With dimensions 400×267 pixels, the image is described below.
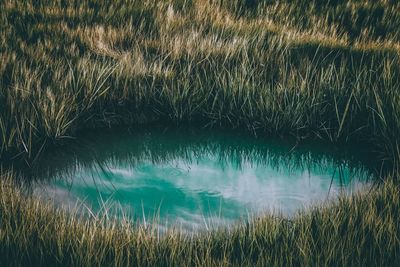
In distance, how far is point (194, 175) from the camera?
83.3 inches

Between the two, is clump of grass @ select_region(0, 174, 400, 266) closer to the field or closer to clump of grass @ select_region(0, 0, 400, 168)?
the field

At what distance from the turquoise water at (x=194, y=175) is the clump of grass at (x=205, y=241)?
112mm

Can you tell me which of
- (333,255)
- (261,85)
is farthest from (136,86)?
(333,255)

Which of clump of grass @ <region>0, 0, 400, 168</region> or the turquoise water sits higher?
clump of grass @ <region>0, 0, 400, 168</region>

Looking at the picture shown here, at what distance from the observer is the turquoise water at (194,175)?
192 cm

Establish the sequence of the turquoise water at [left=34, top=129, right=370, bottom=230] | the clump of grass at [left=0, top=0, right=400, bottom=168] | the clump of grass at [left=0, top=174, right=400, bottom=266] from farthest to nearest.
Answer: the clump of grass at [left=0, top=0, right=400, bottom=168]
the turquoise water at [left=34, top=129, right=370, bottom=230]
the clump of grass at [left=0, top=174, right=400, bottom=266]

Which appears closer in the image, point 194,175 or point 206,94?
point 194,175

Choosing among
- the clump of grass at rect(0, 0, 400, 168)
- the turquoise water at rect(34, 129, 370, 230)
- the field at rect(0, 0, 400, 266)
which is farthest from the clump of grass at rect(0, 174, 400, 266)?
the clump of grass at rect(0, 0, 400, 168)

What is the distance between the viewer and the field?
1632mm

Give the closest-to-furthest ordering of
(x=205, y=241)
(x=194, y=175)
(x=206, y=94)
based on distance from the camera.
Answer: (x=205, y=241)
(x=194, y=175)
(x=206, y=94)

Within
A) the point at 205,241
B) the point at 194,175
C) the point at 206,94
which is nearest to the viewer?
the point at 205,241

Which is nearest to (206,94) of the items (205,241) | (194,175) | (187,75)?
(187,75)

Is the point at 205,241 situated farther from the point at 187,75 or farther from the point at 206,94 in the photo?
Result: the point at 187,75

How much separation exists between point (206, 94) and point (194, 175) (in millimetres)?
425
